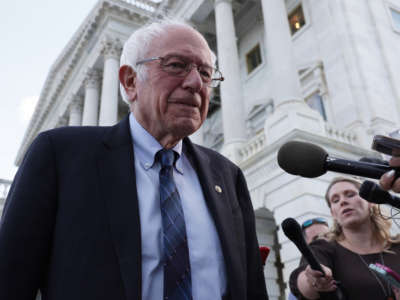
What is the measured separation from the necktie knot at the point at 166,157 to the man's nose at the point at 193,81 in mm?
369

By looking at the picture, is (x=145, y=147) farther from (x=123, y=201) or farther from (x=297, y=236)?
(x=297, y=236)

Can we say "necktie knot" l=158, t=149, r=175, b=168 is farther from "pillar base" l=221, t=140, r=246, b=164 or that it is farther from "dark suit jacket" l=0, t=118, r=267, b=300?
"pillar base" l=221, t=140, r=246, b=164

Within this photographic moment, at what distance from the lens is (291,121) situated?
38.5ft

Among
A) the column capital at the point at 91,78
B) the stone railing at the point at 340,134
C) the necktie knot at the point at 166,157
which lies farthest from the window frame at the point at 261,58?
the necktie knot at the point at 166,157

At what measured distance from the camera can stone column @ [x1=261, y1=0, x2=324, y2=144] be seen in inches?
469

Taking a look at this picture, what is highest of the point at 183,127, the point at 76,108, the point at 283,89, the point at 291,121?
the point at 76,108

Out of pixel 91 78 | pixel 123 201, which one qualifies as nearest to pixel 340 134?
pixel 123 201

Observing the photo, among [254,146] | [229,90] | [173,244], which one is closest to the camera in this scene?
[173,244]

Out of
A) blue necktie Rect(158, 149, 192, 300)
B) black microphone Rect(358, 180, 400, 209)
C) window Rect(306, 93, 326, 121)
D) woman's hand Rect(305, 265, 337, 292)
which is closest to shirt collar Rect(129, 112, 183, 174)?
blue necktie Rect(158, 149, 192, 300)

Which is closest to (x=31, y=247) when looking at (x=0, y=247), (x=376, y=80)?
(x=0, y=247)

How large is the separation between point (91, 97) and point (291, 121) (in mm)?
18358

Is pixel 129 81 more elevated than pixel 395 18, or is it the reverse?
A: pixel 395 18

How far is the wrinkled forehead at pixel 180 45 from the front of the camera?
2.14m

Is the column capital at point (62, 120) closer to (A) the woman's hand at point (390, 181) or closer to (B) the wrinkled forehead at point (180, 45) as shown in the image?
(B) the wrinkled forehead at point (180, 45)
